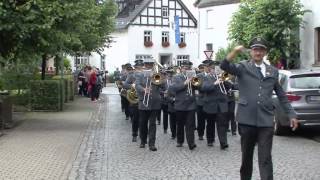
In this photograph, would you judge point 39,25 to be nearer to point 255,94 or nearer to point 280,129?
point 280,129

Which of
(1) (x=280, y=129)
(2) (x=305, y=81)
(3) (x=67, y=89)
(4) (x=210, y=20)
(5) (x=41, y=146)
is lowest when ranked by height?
(5) (x=41, y=146)

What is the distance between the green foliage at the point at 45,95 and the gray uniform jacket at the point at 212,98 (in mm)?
9906

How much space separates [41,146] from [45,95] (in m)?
9.26

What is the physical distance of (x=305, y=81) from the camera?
14117 mm

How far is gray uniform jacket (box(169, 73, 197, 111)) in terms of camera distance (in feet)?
40.5

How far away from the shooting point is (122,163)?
1077 cm

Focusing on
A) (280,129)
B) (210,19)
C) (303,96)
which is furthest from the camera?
(210,19)

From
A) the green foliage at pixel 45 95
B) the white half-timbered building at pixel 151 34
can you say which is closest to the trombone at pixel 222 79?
the green foliage at pixel 45 95

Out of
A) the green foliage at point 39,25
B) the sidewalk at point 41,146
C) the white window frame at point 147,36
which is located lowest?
the sidewalk at point 41,146

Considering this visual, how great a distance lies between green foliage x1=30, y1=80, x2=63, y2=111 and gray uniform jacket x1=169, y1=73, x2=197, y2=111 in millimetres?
9832

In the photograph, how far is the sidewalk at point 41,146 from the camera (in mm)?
9812

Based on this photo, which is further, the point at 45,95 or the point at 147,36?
the point at 147,36

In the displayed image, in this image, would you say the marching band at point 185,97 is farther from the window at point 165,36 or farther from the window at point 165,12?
the window at point 165,12

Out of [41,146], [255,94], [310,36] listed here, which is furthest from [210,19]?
[255,94]
